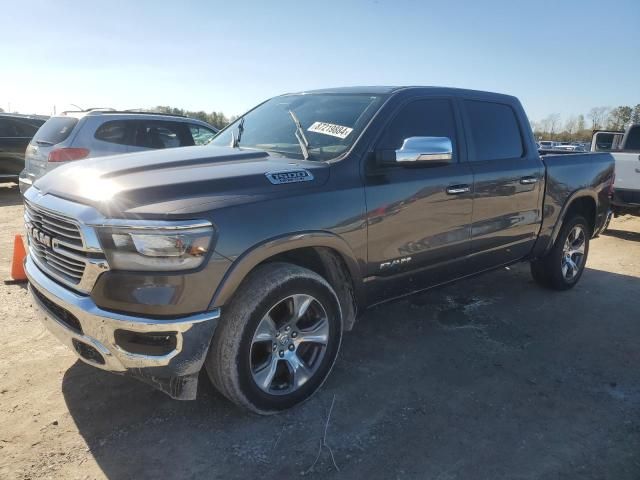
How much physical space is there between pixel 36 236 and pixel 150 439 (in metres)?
1.36

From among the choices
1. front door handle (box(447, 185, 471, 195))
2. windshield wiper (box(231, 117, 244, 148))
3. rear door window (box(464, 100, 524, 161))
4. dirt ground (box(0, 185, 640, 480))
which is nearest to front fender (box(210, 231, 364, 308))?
dirt ground (box(0, 185, 640, 480))

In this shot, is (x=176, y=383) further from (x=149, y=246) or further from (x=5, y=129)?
(x=5, y=129)

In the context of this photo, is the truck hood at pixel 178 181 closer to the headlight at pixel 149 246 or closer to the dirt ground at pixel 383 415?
the headlight at pixel 149 246

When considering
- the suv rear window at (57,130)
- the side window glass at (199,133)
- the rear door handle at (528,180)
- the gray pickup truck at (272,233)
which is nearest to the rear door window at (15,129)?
the suv rear window at (57,130)

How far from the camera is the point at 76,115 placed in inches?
289

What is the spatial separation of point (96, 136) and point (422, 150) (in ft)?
18.7

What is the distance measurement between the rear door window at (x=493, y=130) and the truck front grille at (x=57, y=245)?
3044 millimetres

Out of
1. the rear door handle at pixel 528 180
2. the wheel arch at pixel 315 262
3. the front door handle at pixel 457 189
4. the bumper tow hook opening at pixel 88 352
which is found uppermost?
the front door handle at pixel 457 189

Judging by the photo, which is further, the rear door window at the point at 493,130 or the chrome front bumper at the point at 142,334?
the rear door window at the point at 493,130

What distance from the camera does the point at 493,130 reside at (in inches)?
171

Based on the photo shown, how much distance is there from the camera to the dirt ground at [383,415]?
251 cm

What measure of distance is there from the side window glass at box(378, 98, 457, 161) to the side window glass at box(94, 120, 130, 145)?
17.2 ft

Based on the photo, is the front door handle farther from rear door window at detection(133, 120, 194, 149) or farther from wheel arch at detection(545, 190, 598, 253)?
rear door window at detection(133, 120, 194, 149)

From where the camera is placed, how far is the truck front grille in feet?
8.15
